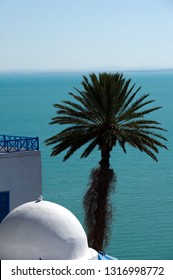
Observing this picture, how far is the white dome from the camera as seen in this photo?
51.6 ft

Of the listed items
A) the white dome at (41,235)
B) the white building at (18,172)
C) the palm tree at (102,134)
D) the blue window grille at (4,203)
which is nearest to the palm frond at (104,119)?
the palm tree at (102,134)

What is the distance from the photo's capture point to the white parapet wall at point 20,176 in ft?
72.1

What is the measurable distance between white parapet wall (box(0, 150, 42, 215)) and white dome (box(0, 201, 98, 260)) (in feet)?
17.9

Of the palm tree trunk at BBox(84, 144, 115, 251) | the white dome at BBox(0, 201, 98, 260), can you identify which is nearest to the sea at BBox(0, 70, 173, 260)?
the palm tree trunk at BBox(84, 144, 115, 251)

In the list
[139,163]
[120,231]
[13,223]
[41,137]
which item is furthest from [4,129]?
[13,223]

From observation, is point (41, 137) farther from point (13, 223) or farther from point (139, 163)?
point (13, 223)

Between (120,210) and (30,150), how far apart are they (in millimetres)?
23331

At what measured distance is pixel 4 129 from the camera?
89.6 m

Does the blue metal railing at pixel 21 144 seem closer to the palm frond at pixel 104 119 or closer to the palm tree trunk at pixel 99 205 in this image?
the palm frond at pixel 104 119

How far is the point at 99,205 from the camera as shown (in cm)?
2405

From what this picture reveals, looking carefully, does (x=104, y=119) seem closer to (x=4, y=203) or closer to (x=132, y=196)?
(x=4, y=203)

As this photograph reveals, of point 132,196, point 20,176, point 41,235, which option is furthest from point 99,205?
point 132,196

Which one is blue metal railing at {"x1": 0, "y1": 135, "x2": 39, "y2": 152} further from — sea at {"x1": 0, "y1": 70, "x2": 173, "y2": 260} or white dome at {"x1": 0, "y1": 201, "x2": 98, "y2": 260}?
white dome at {"x1": 0, "y1": 201, "x2": 98, "y2": 260}

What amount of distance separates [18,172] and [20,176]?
0.13 m
